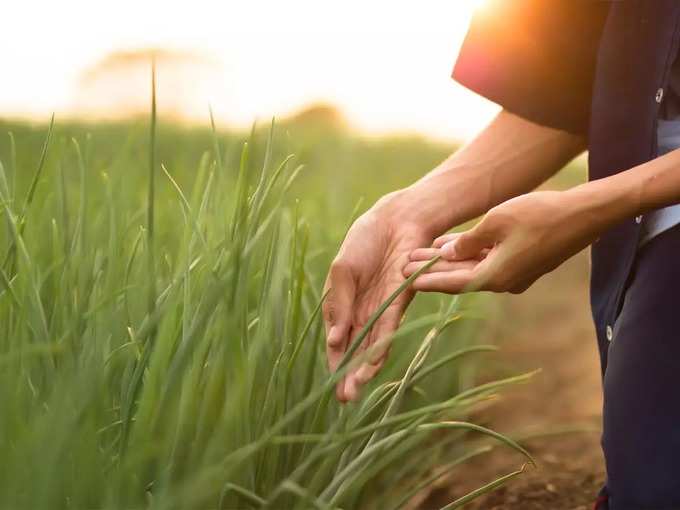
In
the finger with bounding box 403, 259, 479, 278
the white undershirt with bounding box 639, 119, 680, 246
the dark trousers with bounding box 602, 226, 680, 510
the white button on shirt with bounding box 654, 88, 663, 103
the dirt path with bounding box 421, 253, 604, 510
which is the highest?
the white button on shirt with bounding box 654, 88, 663, 103

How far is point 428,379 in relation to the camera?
1958 millimetres

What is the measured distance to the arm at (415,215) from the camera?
3.88 feet

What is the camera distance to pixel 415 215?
132 cm

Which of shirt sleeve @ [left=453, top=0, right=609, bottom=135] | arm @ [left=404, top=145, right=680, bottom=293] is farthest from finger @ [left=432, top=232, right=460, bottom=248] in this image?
shirt sleeve @ [left=453, top=0, right=609, bottom=135]

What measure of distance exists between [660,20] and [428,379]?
0.88 m

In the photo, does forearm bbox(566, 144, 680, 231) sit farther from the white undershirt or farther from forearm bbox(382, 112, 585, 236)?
forearm bbox(382, 112, 585, 236)

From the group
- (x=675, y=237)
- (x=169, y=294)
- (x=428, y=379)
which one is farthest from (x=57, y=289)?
(x=428, y=379)

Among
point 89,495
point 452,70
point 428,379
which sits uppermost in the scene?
point 452,70

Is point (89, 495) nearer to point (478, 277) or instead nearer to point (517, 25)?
point (478, 277)

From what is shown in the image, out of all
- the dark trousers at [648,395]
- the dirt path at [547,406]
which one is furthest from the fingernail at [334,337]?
the dirt path at [547,406]

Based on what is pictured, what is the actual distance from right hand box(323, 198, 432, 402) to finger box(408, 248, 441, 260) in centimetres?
4

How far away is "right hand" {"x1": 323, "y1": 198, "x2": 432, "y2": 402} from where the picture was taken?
1.16m

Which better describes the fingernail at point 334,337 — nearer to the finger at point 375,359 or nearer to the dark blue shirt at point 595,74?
the finger at point 375,359

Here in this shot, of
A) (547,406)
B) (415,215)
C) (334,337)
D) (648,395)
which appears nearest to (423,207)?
(415,215)
